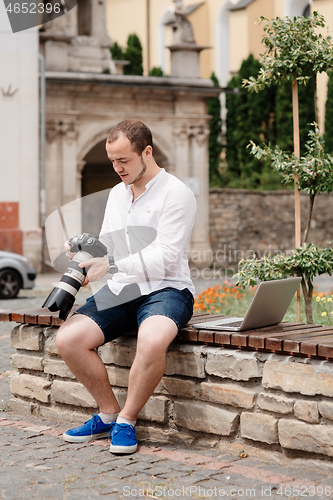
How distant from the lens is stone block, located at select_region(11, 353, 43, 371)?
523cm

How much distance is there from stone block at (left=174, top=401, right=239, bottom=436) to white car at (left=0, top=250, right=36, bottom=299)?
10257 mm

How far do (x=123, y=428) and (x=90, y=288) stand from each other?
94 cm

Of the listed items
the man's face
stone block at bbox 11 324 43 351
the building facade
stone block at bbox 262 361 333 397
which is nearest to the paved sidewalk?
stone block at bbox 262 361 333 397

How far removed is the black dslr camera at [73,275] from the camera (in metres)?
4.44

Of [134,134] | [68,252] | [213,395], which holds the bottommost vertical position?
[213,395]

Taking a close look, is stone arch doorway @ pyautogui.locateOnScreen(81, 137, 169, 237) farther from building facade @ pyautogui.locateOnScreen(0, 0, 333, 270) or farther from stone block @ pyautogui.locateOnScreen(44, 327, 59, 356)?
stone block @ pyautogui.locateOnScreen(44, 327, 59, 356)

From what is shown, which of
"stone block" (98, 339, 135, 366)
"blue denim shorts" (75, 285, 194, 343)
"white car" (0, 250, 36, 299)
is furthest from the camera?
"white car" (0, 250, 36, 299)

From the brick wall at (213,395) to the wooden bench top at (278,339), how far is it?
0.16 feet

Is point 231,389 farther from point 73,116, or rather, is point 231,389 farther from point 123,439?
point 73,116

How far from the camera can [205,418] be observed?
4.37 meters

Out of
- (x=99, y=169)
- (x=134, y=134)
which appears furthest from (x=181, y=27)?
(x=134, y=134)

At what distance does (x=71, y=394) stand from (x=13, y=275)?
976cm

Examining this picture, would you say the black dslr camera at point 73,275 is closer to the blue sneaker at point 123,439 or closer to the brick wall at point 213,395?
the brick wall at point 213,395

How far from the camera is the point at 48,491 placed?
12.0 ft
